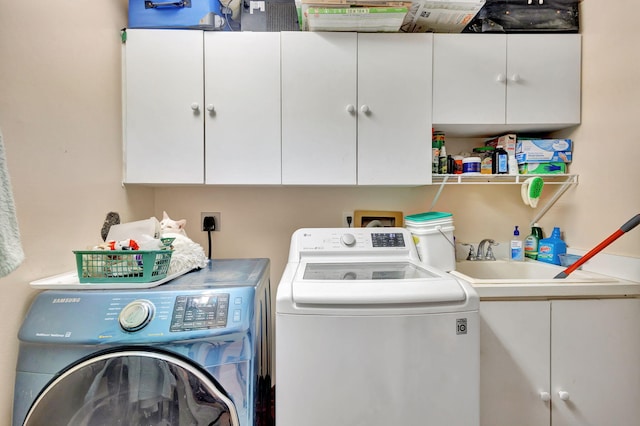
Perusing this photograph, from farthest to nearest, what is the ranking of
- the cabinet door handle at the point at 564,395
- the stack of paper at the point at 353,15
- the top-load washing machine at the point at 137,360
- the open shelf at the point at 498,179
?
1. the open shelf at the point at 498,179
2. the stack of paper at the point at 353,15
3. the cabinet door handle at the point at 564,395
4. the top-load washing machine at the point at 137,360

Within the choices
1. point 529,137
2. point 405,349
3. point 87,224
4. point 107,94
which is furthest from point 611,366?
point 107,94

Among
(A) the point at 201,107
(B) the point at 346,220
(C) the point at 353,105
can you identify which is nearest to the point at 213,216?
(A) the point at 201,107

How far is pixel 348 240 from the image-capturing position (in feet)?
4.35

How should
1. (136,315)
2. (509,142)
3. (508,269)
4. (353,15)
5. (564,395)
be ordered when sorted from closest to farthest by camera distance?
(136,315) < (564,395) < (353,15) < (509,142) < (508,269)

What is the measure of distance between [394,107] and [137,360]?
145cm

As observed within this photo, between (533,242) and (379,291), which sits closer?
(379,291)

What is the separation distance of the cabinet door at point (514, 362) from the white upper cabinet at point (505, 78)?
3.00 ft

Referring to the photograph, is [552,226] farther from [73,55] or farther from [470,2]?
[73,55]

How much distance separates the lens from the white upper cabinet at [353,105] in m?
1.33

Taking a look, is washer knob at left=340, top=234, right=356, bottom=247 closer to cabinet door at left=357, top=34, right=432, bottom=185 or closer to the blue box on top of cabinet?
cabinet door at left=357, top=34, right=432, bottom=185

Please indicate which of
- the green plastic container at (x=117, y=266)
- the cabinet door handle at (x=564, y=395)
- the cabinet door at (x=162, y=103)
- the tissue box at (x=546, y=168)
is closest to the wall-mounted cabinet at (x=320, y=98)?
the cabinet door at (x=162, y=103)

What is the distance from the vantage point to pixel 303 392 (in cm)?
81

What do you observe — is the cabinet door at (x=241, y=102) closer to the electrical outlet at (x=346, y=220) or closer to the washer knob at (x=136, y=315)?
the electrical outlet at (x=346, y=220)

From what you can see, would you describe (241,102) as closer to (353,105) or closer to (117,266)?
(353,105)
